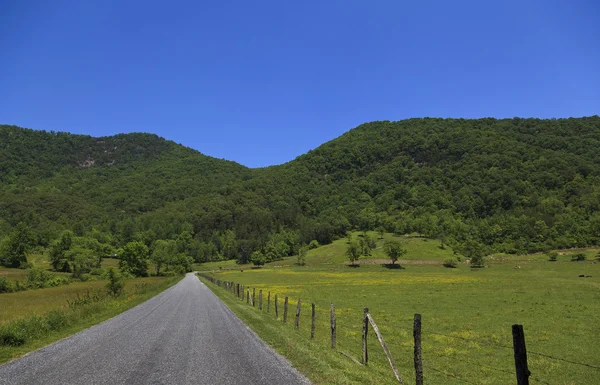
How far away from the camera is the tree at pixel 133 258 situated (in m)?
111

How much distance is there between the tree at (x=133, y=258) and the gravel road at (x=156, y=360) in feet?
336

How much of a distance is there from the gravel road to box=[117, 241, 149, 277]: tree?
102m

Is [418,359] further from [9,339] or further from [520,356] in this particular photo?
[9,339]

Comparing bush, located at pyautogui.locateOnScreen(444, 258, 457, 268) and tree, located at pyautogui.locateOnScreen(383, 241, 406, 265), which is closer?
bush, located at pyautogui.locateOnScreen(444, 258, 457, 268)

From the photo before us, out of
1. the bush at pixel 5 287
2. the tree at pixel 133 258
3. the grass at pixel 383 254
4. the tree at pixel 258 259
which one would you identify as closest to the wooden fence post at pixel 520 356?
the bush at pixel 5 287

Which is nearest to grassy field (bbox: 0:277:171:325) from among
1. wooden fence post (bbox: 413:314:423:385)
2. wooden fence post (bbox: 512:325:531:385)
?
wooden fence post (bbox: 413:314:423:385)

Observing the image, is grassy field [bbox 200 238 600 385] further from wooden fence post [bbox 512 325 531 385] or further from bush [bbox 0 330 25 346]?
bush [bbox 0 330 25 346]

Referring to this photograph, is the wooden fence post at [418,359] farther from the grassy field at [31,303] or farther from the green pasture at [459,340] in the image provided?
the grassy field at [31,303]

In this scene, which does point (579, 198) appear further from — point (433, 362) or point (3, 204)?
point (3, 204)

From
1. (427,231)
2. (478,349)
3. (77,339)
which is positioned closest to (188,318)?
(77,339)

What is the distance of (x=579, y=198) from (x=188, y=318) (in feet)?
772

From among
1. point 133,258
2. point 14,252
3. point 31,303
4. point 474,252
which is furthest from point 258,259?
point 31,303

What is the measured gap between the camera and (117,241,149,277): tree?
365ft

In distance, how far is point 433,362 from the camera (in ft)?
48.4
